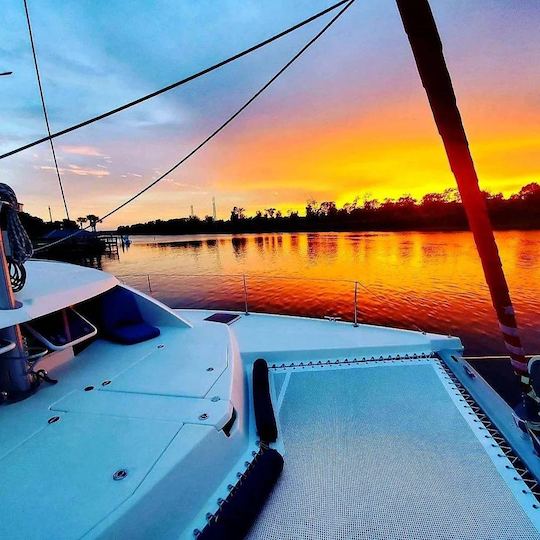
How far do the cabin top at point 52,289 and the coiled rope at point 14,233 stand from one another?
9.0 inches

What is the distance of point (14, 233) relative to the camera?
7.46 feet

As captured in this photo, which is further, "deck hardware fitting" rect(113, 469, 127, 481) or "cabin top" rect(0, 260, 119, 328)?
"cabin top" rect(0, 260, 119, 328)

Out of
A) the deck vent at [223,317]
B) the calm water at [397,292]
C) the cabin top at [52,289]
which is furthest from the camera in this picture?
the calm water at [397,292]

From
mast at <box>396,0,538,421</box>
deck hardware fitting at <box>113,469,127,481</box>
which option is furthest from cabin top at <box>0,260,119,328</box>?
mast at <box>396,0,538,421</box>

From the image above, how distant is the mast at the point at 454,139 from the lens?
6.64 feet

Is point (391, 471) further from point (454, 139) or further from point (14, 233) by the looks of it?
point (14, 233)

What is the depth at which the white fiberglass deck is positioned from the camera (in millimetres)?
1745

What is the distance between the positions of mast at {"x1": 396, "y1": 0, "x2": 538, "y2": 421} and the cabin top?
130 inches

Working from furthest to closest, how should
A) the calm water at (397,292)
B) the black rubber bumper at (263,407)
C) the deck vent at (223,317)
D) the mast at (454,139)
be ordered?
1. the calm water at (397,292)
2. the deck vent at (223,317)
3. the black rubber bumper at (263,407)
4. the mast at (454,139)

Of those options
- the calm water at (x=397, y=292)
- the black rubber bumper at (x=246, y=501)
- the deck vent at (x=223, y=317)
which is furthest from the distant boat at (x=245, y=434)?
the calm water at (x=397, y=292)

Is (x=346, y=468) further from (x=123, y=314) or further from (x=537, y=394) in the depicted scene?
(x=123, y=314)

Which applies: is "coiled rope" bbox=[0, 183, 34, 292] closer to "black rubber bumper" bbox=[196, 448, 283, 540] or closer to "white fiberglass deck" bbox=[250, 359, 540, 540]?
Answer: "black rubber bumper" bbox=[196, 448, 283, 540]

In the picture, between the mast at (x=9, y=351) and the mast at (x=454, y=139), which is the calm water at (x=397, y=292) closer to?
the mast at (x=454, y=139)

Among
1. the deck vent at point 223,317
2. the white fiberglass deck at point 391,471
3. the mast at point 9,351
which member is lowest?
the white fiberglass deck at point 391,471
